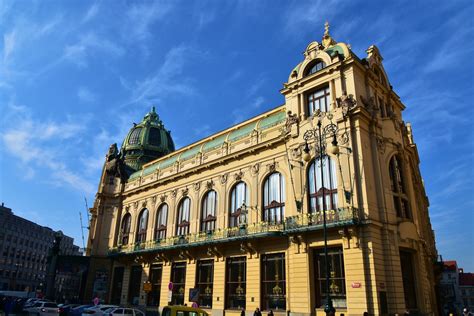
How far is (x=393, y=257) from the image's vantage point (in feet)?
77.6

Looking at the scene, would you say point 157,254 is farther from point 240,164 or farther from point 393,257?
point 393,257

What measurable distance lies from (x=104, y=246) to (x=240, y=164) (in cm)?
2510

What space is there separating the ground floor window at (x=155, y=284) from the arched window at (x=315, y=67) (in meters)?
24.7

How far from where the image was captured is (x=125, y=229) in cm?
4678

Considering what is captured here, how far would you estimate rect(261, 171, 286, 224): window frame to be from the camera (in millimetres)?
29694

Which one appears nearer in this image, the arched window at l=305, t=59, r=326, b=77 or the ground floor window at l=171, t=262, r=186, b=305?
the arched window at l=305, t=59, r=326, b=77

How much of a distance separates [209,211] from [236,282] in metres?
8.22

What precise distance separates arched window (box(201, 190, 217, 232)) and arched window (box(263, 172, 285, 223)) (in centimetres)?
651

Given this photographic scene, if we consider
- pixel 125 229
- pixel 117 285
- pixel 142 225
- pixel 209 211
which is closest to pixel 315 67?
pixel 209 211

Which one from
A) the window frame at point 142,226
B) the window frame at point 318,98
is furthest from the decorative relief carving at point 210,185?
the window frame at point 318,98

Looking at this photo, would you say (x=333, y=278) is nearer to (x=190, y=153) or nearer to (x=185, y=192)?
(x=185, y=192)

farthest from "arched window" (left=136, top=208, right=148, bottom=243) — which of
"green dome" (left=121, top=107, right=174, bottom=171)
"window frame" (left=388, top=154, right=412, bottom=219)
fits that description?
"window frame" (left=388, top=154, right=412, bottom=219)

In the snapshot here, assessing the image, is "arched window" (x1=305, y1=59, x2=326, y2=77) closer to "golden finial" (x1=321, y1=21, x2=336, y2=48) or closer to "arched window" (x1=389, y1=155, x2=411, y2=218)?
"golden finial" (x1=321, y1=21, x2=336, y2=48)

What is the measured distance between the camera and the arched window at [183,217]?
38000 millimetres
